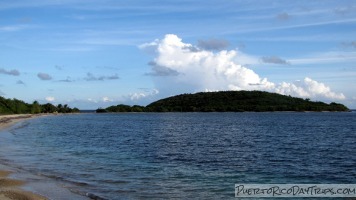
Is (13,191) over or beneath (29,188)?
over

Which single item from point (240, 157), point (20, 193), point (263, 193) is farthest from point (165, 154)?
point (20, 193)

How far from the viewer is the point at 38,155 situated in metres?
39.6

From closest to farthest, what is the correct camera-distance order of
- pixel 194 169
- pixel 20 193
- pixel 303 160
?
1. pixel 20 193
2. pixel 194 169
3. pixel 303 160

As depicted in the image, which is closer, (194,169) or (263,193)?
(263,193)

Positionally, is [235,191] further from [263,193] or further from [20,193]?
[20,193]

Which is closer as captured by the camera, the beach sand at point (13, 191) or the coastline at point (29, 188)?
the beach sand at point (13, 191)

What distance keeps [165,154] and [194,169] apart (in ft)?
36.5

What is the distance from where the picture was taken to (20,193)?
1931 centimetres

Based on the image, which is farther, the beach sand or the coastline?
the coastline

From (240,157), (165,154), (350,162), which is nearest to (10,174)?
(165,154)

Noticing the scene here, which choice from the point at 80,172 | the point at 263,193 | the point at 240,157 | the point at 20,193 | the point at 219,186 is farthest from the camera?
the point at 240,157

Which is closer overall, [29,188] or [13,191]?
[13,191]

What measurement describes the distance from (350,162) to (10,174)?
90.9ft

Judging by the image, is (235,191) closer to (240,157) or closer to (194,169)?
(194,169)
